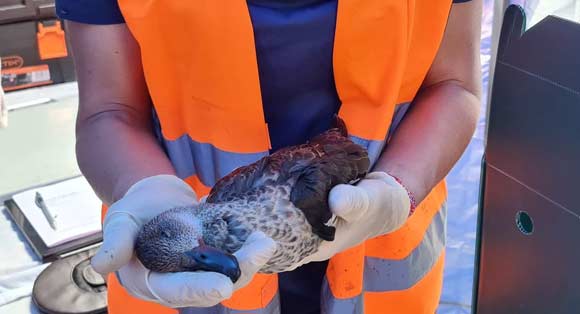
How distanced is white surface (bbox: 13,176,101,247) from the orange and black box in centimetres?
87

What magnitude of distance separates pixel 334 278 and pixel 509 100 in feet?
1.14

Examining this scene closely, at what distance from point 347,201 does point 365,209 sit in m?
0.04

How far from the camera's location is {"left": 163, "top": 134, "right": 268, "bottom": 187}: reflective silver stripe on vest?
657 millimetres

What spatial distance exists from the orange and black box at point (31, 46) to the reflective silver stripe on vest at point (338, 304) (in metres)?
1.84

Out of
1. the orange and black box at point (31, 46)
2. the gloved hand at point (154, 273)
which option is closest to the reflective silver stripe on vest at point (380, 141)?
the gloved hand at point (154, 273)

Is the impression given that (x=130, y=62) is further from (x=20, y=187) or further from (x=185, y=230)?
(x=20, y=187)

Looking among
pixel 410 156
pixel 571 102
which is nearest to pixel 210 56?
pixel 410 156

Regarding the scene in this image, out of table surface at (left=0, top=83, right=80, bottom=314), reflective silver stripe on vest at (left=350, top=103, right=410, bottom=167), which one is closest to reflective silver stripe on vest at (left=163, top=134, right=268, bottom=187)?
reflective silver stripe on vest at (left=350, top=103, right=410, bottom=167)

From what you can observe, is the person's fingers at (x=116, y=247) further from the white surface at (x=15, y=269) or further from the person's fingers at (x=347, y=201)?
the white surface at (x=15, y=269)

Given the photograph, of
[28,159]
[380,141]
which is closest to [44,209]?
[28,159]

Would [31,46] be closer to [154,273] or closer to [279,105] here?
[279,105]

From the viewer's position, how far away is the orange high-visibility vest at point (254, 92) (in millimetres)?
607

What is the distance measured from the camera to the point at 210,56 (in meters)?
0.62

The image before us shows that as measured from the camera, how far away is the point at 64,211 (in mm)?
1441
